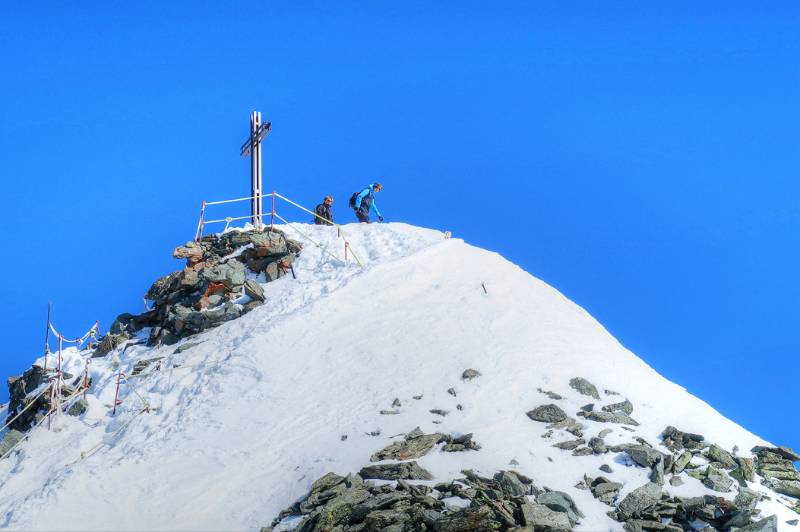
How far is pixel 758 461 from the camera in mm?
16656

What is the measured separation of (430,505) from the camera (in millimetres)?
13430

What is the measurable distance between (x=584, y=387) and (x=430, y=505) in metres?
6.46

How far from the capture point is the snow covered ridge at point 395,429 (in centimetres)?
1429

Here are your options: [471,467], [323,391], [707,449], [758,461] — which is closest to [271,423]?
[323,391]

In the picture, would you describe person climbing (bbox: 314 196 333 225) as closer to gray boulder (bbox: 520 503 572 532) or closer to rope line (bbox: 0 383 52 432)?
rope line (bbox: 0 383 52 432)

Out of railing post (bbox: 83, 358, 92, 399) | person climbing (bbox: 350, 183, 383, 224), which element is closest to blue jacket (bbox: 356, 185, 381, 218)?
person climbing (bbox: 350, 183, 383, 224)

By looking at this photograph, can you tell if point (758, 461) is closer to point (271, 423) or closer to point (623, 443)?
point (623, 443)

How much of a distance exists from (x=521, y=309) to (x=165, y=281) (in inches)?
479

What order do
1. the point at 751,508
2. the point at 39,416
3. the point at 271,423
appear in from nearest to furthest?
the point at 751,508 → the point at 271,423 → the point at 39,416

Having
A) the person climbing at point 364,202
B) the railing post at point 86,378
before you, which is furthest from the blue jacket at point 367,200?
the railing post at point 86,378

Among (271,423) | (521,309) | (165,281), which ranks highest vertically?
(165,281)

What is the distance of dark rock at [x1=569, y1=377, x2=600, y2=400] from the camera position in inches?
721

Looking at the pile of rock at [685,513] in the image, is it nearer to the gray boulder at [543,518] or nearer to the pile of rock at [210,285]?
the gray boulder at [543,518]

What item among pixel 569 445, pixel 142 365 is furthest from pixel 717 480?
pixel 142 365
